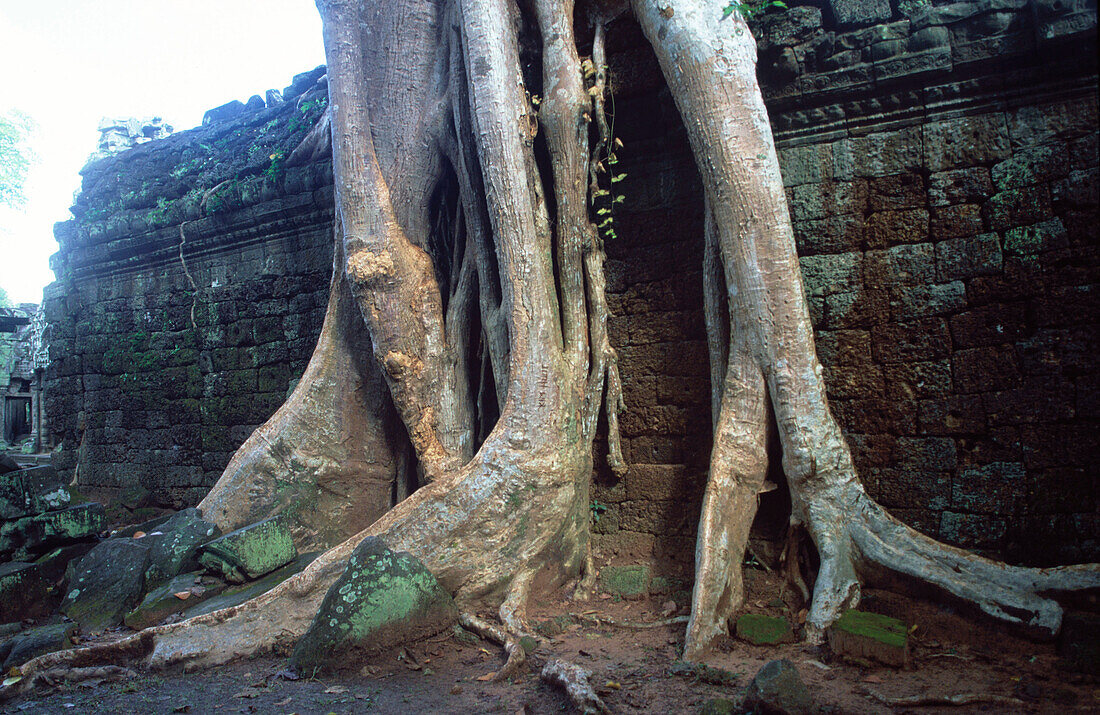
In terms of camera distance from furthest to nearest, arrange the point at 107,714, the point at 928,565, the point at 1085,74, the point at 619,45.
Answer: the point at 619,45, the point at 1085,74, the point at 928,565, the point at 107,714

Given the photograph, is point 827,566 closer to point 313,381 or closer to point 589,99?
point 589,99

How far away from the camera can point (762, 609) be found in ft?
8.73

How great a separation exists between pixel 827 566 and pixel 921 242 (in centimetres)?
154

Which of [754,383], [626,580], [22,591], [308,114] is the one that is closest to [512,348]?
[754,383]

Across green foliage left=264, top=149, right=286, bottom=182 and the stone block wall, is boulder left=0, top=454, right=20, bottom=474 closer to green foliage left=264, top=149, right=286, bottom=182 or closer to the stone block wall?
green foliage left=264, top=149, right=286, bottom=182

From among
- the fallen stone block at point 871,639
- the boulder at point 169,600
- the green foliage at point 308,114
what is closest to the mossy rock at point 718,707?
the fallen stone block at point 871,639

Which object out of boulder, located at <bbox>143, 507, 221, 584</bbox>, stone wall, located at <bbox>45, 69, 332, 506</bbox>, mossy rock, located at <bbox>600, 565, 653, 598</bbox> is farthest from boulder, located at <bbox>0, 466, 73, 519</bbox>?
mossy rock, located at <bbox>600, 565, 653, 598</bbox>

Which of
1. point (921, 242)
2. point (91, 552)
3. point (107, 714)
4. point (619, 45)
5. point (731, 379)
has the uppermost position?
point (619, 45)

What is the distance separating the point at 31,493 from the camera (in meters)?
3.44

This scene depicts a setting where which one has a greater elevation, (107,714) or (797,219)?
(797,219)

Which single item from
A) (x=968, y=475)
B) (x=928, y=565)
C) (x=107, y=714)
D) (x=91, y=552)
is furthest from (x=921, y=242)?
(x=91, y=552)

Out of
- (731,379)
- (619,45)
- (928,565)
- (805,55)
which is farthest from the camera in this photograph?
(619,45)

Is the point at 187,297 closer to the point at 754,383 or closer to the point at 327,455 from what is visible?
the point at 327,455

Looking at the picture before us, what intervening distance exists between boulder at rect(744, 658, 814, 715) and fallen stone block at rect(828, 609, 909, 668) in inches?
19.2
